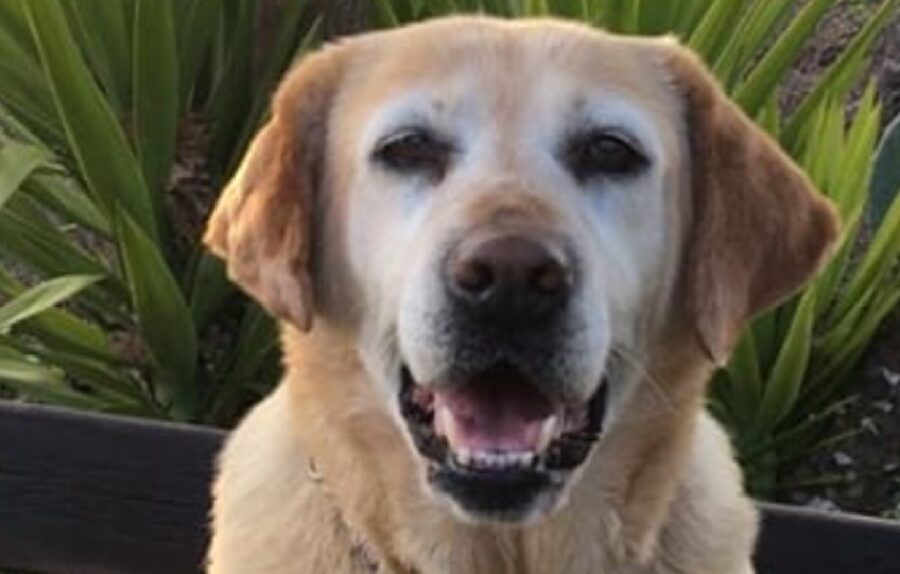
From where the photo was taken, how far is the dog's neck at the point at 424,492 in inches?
165

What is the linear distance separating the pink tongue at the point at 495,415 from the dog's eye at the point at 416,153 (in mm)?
366

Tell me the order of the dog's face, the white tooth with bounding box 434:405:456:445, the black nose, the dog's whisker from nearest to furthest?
the black nose < the dog's face < the white tooth with bounding box 434:405:456:445 < the dog's whisker

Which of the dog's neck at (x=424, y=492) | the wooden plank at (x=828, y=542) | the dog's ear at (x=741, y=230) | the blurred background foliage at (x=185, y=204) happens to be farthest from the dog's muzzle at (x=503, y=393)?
the blurred background foliage at (x=185, y=204)

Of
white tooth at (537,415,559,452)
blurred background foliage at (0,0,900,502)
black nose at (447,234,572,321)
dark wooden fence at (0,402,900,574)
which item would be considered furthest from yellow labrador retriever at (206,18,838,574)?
blurred background foliage at (0,0,900,502)

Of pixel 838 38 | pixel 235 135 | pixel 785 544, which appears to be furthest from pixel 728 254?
pixel 838 38

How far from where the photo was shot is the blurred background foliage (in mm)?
6078

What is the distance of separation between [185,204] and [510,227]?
2740mm

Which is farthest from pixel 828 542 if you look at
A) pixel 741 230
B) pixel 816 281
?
pixel 741 230

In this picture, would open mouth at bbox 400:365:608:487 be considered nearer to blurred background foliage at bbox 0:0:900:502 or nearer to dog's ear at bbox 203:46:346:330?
dog's ear at bbox 203:46:346:330

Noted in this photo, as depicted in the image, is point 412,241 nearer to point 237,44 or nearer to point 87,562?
point 87,562

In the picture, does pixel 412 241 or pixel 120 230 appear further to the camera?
pixel 120 230

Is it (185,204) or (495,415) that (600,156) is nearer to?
(495,415)

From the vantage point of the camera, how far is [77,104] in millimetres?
6039

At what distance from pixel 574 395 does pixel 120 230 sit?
2242mm
